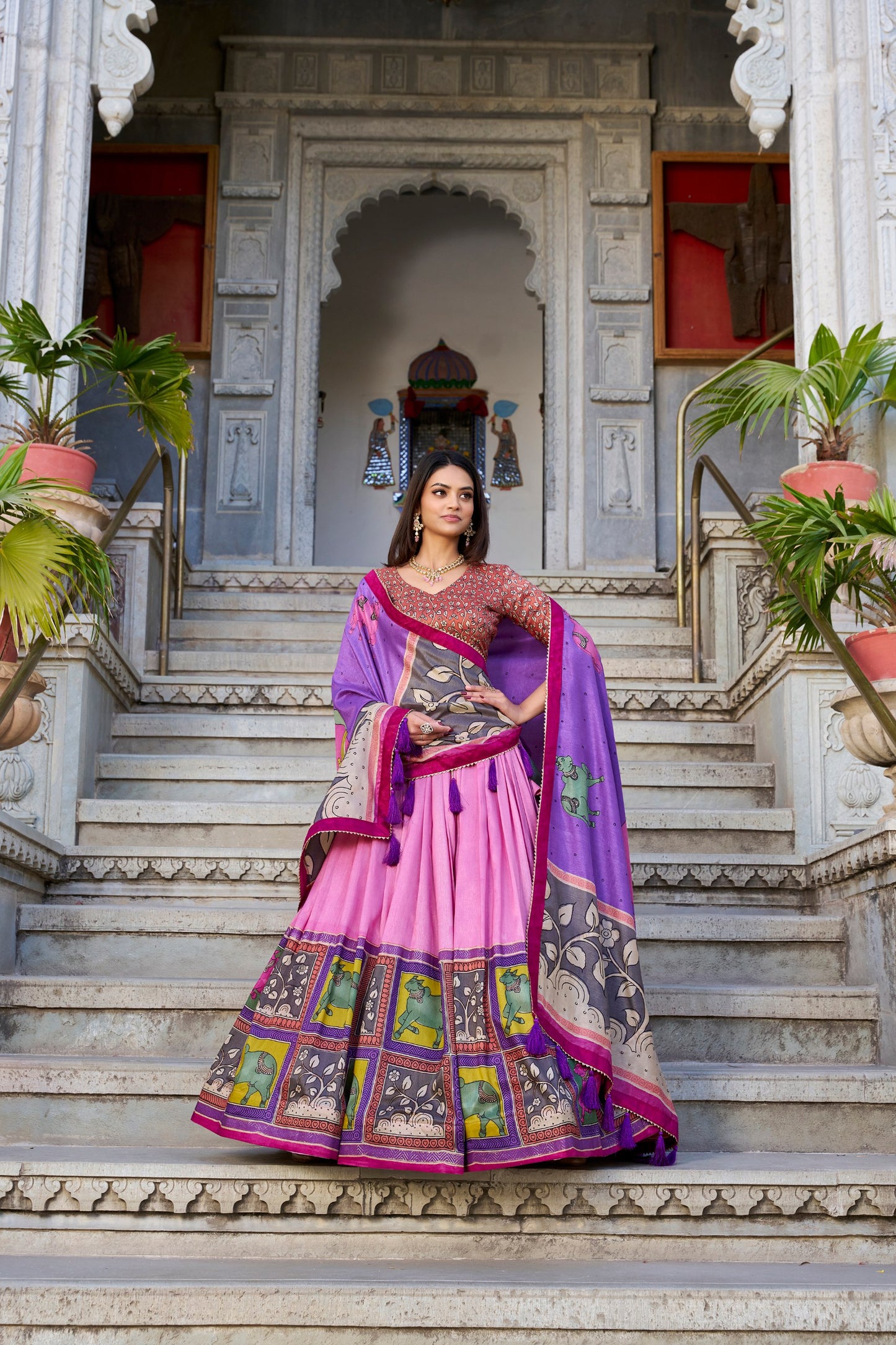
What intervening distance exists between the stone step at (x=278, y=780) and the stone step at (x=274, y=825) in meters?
0.26

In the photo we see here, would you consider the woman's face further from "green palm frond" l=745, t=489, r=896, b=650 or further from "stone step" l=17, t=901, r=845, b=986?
"stone step" l=17, t=901, r=845, b=986

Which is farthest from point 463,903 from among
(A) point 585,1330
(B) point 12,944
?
(B) point 12,944

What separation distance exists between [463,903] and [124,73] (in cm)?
409

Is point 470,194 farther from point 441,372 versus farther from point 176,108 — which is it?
point 441,372

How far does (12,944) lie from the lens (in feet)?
12.8

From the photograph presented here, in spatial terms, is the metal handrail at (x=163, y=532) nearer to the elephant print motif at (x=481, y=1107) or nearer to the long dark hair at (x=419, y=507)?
the long dark hair at (x=419, y=507)

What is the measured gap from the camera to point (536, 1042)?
2.73 meters

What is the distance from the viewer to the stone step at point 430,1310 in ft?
7.45

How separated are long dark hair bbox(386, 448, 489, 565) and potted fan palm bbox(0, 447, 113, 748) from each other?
0.78 meters

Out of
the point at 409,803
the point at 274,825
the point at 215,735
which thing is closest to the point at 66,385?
the point at 215,735

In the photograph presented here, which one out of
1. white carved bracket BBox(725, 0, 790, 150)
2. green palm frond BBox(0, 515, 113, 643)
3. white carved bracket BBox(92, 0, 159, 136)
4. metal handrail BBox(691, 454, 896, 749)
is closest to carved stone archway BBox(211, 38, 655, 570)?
metal handrail BBox(691, 454, 896, 749)

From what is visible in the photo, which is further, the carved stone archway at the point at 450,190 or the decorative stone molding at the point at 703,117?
the decorative stone molding at the point at 703,117

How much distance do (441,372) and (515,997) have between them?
A: 9.94m

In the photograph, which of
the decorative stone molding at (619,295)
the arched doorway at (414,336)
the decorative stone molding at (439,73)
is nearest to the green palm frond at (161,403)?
the decorative stone molding at (619,295)
